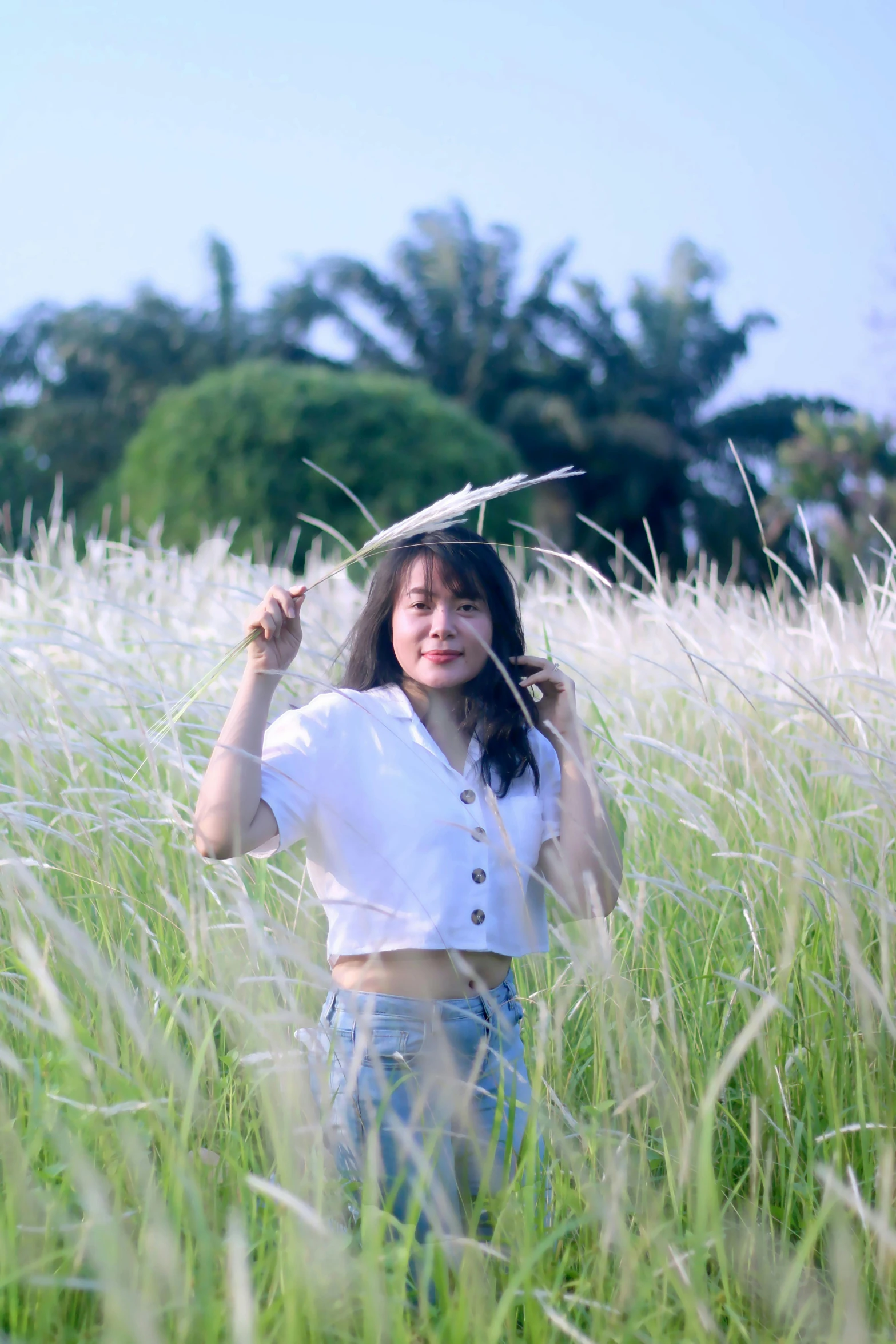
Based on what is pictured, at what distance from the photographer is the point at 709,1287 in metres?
Answer: 1.11

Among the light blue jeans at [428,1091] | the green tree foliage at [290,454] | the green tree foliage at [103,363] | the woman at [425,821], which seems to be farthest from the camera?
the green tree foliage at [103,363]

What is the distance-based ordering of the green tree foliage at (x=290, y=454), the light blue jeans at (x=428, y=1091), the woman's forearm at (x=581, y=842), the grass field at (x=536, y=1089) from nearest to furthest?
1. the grass field at (x=536, y=1089)
2. the light blue jeans at (x=428, y=1091)
3. the woman's forearm at (x=581, y=842)
4. the green tree foliage at (x=290, y=454)

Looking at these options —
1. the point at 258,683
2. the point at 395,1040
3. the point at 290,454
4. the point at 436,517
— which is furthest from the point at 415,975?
the point at 290,454

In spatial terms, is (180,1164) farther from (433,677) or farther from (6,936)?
(6,936)

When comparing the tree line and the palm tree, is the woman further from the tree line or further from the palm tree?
the palm tree

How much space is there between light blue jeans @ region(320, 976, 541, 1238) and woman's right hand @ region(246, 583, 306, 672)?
435mm

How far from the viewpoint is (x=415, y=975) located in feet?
4.55

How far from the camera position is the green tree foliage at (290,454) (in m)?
9.80

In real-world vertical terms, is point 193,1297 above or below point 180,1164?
below

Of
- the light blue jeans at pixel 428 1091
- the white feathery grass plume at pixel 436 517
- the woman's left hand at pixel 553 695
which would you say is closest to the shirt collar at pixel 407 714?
the woman's left hand at pixel 553 695

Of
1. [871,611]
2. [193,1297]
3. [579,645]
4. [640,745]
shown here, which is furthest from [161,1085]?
[871,611]

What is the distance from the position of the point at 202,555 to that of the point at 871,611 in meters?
3.18

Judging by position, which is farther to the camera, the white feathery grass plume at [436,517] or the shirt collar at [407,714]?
the shirt collar at [407,714]

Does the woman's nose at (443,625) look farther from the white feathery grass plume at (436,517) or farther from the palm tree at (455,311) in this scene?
the palm tree at (455,311)
